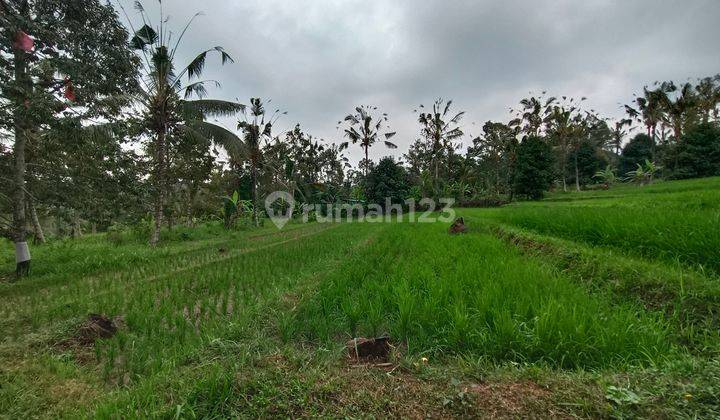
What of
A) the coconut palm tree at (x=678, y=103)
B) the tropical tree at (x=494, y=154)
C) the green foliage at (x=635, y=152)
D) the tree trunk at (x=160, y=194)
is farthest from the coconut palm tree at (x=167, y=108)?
the green foliage at (x=635, y=152)

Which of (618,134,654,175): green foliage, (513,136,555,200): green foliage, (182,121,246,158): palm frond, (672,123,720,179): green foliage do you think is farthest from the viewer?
(618,134,654,175): green foliage

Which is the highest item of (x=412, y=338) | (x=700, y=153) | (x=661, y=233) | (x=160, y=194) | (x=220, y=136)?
(x=220, y=136)

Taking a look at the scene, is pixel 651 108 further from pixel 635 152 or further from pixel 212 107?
pixel 212 107

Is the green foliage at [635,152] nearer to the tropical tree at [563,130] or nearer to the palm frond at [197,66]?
the tropical tree at [563,130]

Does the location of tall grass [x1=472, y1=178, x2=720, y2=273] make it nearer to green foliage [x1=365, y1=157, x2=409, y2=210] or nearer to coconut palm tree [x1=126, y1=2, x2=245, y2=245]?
coconut palm tree [x1=126, y1=2, x2=245, y2=245]

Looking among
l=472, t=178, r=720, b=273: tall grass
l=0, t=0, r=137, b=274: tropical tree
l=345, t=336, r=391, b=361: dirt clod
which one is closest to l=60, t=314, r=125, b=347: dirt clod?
l=345, t=336, r=391, b=361: dirt clod

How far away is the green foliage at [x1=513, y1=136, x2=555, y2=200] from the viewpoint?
65.6 feet

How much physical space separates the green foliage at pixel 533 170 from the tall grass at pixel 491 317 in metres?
18.6

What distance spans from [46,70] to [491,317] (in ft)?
26.3

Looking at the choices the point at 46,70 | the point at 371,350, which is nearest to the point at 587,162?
the point at 371,350

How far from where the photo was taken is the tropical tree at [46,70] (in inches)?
199

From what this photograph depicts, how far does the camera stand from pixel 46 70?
5.61m

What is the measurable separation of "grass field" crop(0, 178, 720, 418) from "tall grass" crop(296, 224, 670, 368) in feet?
0.05

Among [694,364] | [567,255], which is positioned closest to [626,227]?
[567,255]
